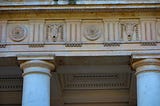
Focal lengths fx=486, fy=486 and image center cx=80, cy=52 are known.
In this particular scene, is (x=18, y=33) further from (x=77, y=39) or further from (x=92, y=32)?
(x=92, y=32)

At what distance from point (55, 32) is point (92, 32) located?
1432mm

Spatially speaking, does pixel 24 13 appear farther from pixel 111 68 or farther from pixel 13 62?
pixel 111 68

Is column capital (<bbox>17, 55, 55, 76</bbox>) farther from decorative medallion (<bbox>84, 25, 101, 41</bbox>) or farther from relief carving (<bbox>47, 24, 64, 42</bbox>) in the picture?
decorative medallion (<bbox>84, 25, 101, 41</bbox>)

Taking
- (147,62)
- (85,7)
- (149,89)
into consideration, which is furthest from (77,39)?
(149,89)

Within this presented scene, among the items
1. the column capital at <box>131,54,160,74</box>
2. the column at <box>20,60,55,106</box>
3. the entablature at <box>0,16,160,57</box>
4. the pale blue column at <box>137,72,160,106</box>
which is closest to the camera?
the pale blue column at <box>137,72,160,106</box>

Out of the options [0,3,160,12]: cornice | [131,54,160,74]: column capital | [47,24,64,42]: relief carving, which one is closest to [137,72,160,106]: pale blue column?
[131,54,160,74]: column capital

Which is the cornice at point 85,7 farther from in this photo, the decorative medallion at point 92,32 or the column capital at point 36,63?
the column capital at point 36,63

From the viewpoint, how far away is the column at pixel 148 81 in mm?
17594

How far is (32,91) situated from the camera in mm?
17766

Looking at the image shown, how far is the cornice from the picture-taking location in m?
18.6

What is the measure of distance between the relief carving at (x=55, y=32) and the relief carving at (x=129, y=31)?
2.38 meters

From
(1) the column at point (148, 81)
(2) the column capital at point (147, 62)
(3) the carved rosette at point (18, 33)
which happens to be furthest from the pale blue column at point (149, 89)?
(3) the carved rosette at point (18, 33)

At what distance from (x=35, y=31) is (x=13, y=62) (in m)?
1.47

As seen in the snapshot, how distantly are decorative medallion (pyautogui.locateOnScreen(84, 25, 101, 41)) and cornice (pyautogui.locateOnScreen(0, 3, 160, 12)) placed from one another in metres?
0.70
